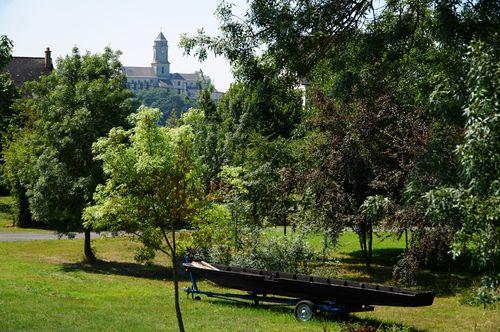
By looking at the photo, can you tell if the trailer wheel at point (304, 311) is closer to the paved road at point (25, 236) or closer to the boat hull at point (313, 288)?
the boat hull at point (313, 288)

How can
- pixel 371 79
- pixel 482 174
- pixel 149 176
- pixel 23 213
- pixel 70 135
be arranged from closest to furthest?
pixel 482 174 → pixel 149 176 → pixel 371 79 → pixel 70 135 → pixel 23 213

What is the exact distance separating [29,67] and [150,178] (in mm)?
57965

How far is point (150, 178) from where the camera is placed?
12445 millimetres

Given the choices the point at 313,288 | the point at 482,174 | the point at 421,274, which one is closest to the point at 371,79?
the point at 313,288

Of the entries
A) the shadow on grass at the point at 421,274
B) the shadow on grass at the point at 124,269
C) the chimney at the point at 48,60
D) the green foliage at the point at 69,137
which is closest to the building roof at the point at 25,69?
the chimney at the point at 48,60

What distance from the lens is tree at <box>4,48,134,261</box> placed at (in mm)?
25906

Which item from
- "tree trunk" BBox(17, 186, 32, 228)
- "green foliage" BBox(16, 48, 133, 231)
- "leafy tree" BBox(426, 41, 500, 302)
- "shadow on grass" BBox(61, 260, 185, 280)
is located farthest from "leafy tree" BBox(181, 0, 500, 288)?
"tree trunk" BBox(17, 186, 32, 228)

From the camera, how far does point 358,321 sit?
16.1 metres

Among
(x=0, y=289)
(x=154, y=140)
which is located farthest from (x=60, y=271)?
(x=154, y=140)

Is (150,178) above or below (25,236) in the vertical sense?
above

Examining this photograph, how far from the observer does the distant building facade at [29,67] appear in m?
64.3

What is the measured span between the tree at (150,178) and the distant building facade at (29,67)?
180ft

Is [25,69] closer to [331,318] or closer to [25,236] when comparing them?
[25,236]

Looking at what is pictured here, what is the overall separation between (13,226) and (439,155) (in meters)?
32.4
